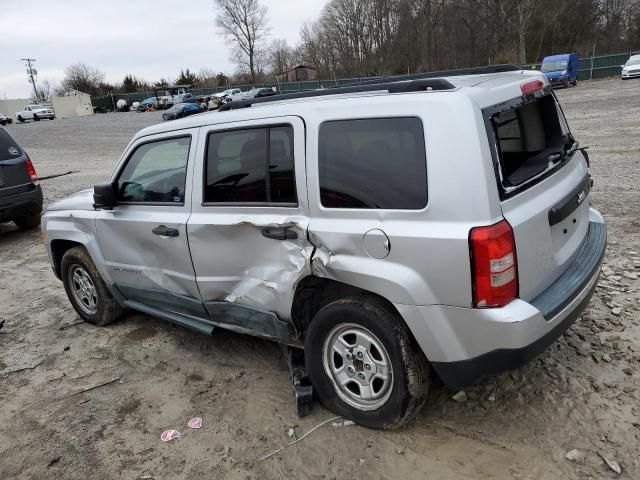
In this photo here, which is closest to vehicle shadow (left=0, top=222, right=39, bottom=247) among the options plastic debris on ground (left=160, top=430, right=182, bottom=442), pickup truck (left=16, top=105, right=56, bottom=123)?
plastic debris on ground (left=160, top=430, right=182, bottom=442)

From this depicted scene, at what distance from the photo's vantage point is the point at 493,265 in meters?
2.34

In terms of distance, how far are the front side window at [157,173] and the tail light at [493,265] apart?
2136 mm

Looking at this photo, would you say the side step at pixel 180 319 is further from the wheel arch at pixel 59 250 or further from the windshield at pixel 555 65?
the windshield at pixel 555 65

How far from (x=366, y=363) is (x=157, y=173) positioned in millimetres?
2248

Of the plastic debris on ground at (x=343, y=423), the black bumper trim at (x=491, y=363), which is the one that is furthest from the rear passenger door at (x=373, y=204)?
the plastic debris on ground at (x=343, y=423)

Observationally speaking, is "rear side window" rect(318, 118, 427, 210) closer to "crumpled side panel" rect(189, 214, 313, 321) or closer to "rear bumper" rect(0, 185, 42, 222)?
"crumpled side panel" rect(189, 214, 313, 321)

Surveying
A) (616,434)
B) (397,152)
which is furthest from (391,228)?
(616,434)

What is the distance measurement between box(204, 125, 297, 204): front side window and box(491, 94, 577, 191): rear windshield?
3.82 feet

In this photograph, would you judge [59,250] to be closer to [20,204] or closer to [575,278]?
[20,204]

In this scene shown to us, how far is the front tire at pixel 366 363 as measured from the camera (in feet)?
8.79

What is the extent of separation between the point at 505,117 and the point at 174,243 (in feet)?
7.63

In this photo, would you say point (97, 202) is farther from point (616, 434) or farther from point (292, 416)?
point (616, 434)

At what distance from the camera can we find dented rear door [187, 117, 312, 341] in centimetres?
298

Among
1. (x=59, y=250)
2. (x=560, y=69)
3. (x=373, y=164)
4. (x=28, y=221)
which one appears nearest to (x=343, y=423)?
(x=373, y=164)
